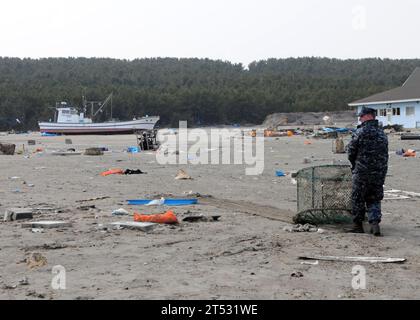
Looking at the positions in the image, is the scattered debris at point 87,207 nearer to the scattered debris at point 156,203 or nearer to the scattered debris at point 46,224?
the scattered debris at point 156,203

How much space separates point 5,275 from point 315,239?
394 centimetres

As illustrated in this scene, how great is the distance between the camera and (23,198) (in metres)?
13.4

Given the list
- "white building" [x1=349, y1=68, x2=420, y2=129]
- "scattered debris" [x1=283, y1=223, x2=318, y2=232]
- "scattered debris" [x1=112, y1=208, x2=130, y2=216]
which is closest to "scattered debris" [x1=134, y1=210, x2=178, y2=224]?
"scattered debris" [x1=112, y1=208, x2=130, y2=216]

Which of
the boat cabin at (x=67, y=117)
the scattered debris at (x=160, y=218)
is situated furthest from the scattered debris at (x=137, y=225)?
the boat cabin at (x=67, y=117)

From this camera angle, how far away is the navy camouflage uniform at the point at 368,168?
29.7 feet

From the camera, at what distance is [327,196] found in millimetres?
9773

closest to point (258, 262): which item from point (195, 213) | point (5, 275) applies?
point (5, 275)

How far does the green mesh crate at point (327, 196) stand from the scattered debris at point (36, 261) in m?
4.03

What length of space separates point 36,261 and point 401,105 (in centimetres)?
5094

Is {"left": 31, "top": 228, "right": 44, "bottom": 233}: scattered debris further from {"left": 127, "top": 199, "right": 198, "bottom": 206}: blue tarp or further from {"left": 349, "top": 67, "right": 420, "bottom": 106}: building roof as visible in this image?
{"left": 349, "top": 67, "right": 420, "bottom": 106}: building roof

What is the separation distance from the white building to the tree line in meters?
36.3

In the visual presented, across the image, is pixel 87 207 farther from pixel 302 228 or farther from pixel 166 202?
pixel 302 228

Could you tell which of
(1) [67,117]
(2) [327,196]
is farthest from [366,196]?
(1) [67,117]
